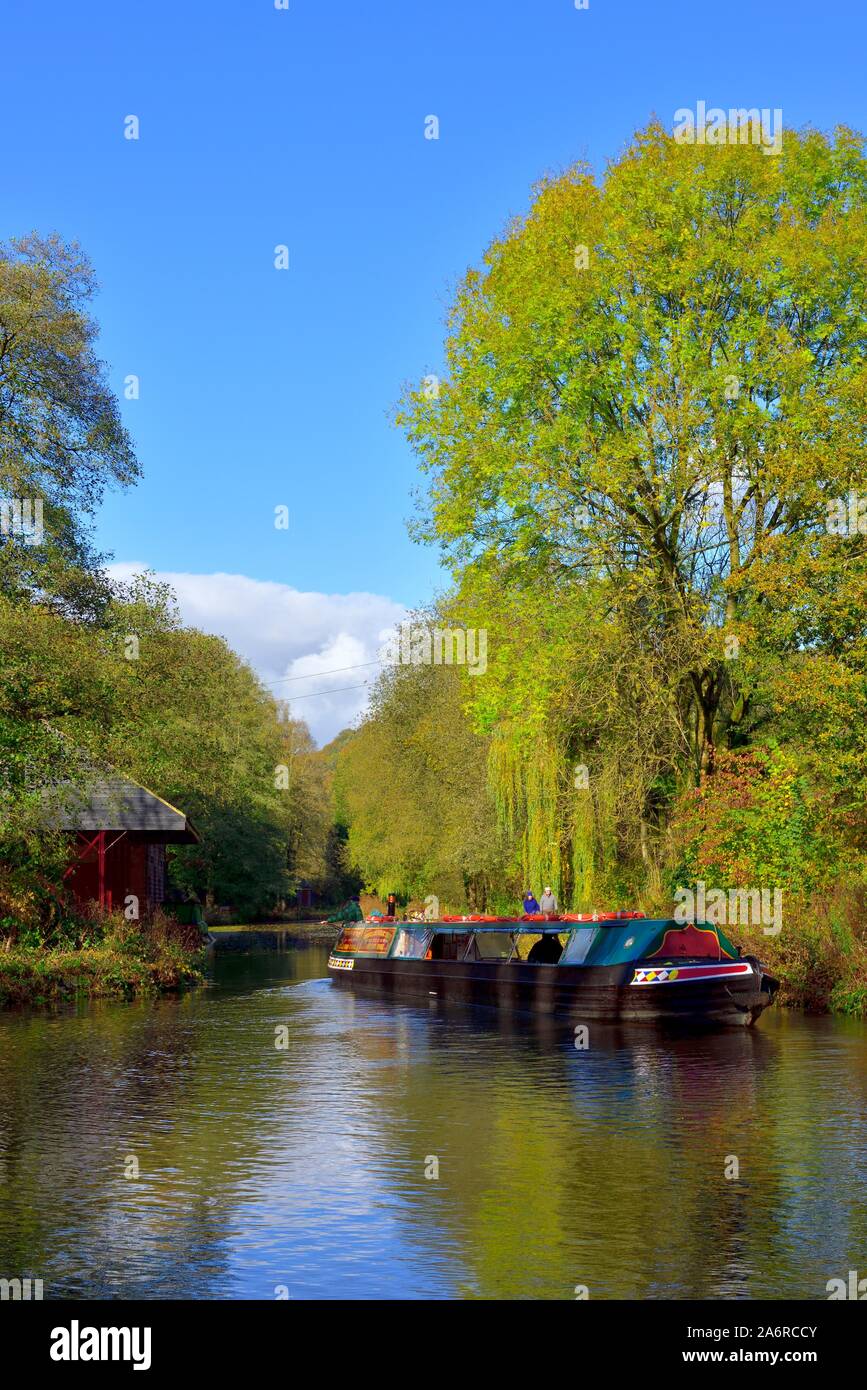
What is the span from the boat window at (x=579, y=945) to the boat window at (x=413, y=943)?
Result: 7.90 meters

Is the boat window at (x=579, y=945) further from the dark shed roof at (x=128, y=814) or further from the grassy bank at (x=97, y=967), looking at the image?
the dark shed roof at (x=128, y=814)

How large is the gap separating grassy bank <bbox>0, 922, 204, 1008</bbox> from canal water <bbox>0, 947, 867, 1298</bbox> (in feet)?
20.3

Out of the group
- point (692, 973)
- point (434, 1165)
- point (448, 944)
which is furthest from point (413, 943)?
point (434, 1165)

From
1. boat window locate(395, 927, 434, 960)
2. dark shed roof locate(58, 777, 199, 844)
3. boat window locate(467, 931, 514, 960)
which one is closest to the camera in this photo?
boat window locate(467, 931, 514, 960)

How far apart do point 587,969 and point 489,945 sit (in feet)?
22.3

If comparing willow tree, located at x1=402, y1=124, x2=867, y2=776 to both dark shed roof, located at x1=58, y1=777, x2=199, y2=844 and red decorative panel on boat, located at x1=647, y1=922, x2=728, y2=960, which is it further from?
dark shed roof, located at x1=58, y1=777, x2=199, y2=844

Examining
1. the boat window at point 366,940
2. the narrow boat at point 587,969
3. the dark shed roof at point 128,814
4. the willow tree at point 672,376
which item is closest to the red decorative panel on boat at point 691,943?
the narrow boat at point 587,969

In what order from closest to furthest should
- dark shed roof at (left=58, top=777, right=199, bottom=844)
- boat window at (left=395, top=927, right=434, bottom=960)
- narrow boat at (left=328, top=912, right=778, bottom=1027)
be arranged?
1. narrow boat at (left=328, top=912, right=778, bottom=1027)
2. boat window at (left=395, top=927, right=434, bottom=960)
3. dark shed roof at (left=58, top=777, right=199, bottom=844)

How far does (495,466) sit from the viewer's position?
33.9 m

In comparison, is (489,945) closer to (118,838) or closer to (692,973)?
(692,973)

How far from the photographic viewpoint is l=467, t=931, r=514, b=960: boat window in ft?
113

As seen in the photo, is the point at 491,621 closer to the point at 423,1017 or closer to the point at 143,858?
the point at 423,1017

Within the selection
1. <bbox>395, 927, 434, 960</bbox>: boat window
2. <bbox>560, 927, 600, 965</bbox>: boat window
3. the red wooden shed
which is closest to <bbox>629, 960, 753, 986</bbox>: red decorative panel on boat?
<bbox>560, 927, 600, 965</bbox>: boat window

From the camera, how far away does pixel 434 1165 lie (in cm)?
1430
